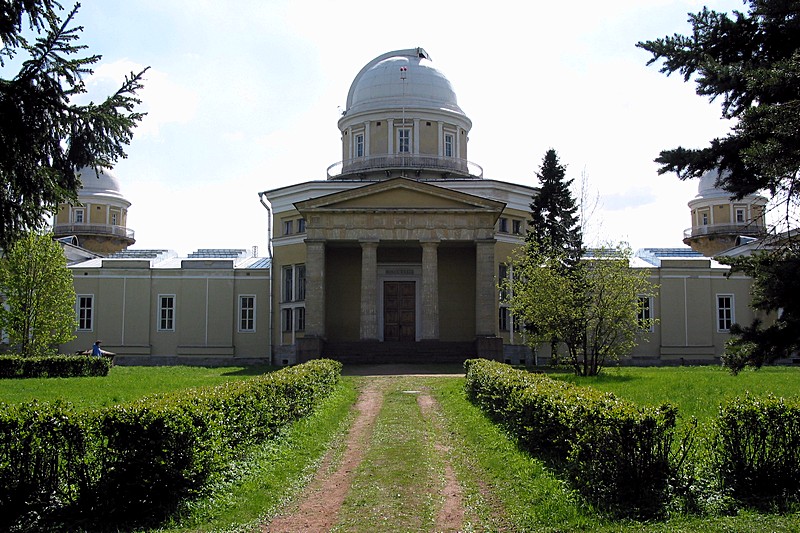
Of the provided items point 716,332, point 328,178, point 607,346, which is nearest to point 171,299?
point 328,178

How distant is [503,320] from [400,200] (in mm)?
10535

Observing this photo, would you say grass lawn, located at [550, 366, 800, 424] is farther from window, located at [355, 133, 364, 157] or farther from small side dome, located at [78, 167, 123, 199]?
small side dome, located at [78, 167, 123, 199]

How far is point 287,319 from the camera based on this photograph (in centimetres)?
4906

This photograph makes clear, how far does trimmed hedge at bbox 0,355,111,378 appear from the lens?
31.5m

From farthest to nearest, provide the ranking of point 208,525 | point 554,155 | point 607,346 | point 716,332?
point 716,332
point 554,155
point 607,346
point 208,525

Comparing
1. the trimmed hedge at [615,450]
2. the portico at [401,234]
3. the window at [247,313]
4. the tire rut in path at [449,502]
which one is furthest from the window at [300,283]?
the trimmed hedge at [615,450]

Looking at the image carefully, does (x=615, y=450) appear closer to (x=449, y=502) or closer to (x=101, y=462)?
(x=449, y=502)

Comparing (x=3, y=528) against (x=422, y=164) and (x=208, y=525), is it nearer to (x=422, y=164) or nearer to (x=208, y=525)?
(x=208, y=525)

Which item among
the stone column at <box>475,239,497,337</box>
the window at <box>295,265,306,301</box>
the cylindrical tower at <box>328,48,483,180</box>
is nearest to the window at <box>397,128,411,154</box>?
the cylindrical tower at <box>328,48,483,180</box>

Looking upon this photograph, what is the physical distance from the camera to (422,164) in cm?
4925

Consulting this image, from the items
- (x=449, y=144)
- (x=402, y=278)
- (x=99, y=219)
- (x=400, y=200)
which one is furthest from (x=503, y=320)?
(x=99, y=219)

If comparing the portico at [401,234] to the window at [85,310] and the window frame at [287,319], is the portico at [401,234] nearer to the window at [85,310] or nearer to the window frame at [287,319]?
the window frame at [287,319]

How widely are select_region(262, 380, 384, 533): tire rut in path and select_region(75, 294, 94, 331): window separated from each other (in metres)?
37.1

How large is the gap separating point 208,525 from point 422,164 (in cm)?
4061
